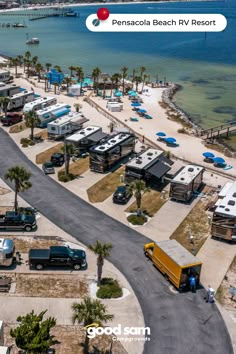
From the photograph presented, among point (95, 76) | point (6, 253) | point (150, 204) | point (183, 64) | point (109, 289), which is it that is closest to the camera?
point (109, 289)

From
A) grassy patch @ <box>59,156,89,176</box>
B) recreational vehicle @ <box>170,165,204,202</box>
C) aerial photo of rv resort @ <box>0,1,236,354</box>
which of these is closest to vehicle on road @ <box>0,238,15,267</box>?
aerial photo of rv resort @ <box>0,1,236,354</box>

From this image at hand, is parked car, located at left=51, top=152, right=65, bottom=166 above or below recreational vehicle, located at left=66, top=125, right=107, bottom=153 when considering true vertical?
below

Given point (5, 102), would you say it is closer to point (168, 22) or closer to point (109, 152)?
point (109, 152)

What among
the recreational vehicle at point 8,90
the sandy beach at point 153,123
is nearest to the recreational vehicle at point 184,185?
the sandy beach at point 153,123

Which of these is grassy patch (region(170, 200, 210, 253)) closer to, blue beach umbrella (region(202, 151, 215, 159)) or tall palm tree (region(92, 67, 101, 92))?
blue beach umbrella (region(202, 151, 215, 159))

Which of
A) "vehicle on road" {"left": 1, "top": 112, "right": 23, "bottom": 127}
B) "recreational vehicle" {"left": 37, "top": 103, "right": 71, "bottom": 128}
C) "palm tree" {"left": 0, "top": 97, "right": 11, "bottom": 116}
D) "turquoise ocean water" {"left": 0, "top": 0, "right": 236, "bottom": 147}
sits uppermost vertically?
"palm tree" {"left": 0, "top": 97, "right": 11, "bottom": 116}

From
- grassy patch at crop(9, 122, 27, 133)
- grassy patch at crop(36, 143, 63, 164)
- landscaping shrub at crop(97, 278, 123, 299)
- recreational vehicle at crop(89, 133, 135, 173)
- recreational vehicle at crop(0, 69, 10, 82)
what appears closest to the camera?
landscaping shrub at crop(97, 278, 123, 299)

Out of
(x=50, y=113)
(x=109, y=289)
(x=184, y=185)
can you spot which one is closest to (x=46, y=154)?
(x=50, y=113)
